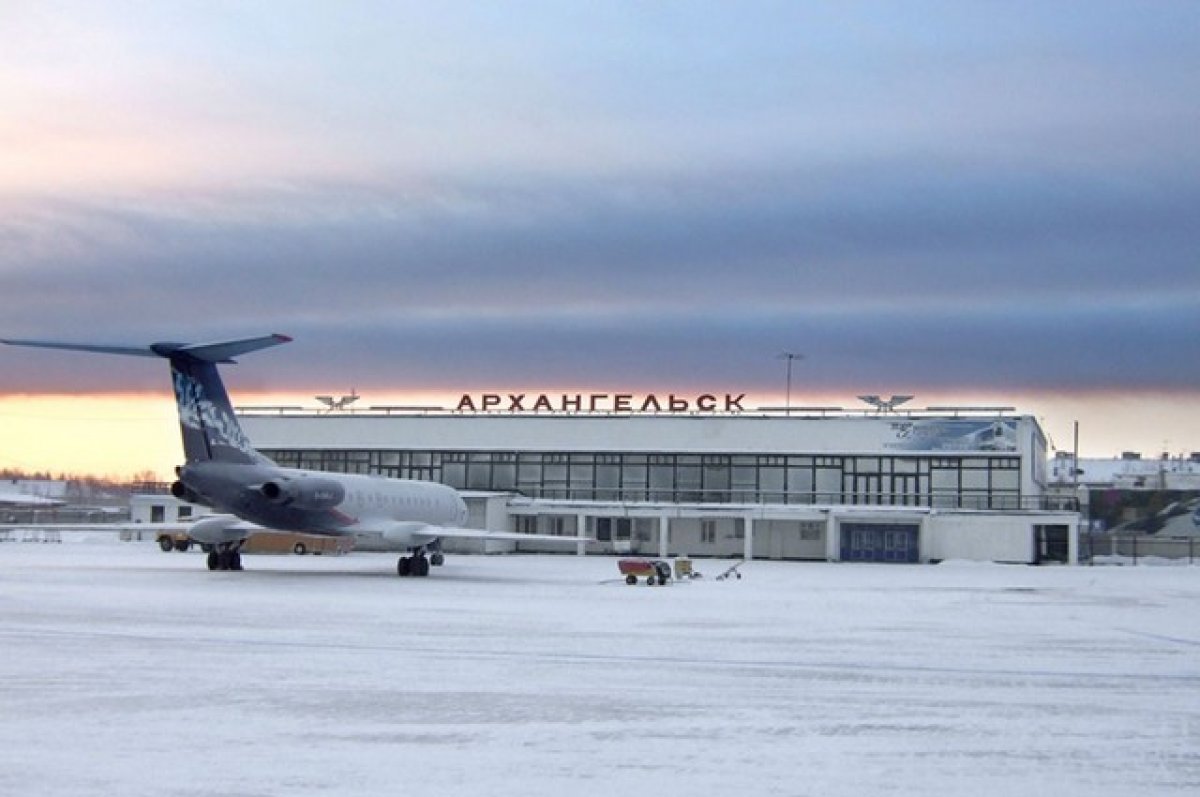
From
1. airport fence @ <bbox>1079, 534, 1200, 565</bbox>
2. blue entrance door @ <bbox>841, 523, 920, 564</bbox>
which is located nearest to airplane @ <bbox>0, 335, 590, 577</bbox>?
blue entrance door @ <bbox>841, 523, 920, 564</bbox>

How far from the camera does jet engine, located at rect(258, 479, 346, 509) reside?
4466 centimetres

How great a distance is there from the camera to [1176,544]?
8681 cm

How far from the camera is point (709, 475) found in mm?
82875

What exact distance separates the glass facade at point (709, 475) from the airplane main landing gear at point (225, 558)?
35193 millimetres

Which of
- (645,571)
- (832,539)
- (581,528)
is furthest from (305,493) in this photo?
(832,539)

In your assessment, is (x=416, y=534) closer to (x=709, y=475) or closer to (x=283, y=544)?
(x=283, y=544)

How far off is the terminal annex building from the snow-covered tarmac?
4038 cm

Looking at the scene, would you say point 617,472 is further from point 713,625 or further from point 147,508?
point 713,625

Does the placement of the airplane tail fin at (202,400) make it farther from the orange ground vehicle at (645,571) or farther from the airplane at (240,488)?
the orange ground vehicle at (645,571)

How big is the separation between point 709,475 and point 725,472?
885 millimetres

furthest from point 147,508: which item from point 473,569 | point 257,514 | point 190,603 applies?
point 190,603

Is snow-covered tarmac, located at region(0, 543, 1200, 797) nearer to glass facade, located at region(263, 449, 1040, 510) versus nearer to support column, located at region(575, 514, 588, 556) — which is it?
support column, located at region(575, 514, 588, 556)

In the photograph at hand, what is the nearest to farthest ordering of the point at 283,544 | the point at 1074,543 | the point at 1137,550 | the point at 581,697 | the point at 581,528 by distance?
1. the point at 581,697
2. the point at 283,544
3. the point at 1074,543
4. the point at 581,528
5. the point at 1137,550

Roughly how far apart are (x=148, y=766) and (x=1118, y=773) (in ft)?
25.8
